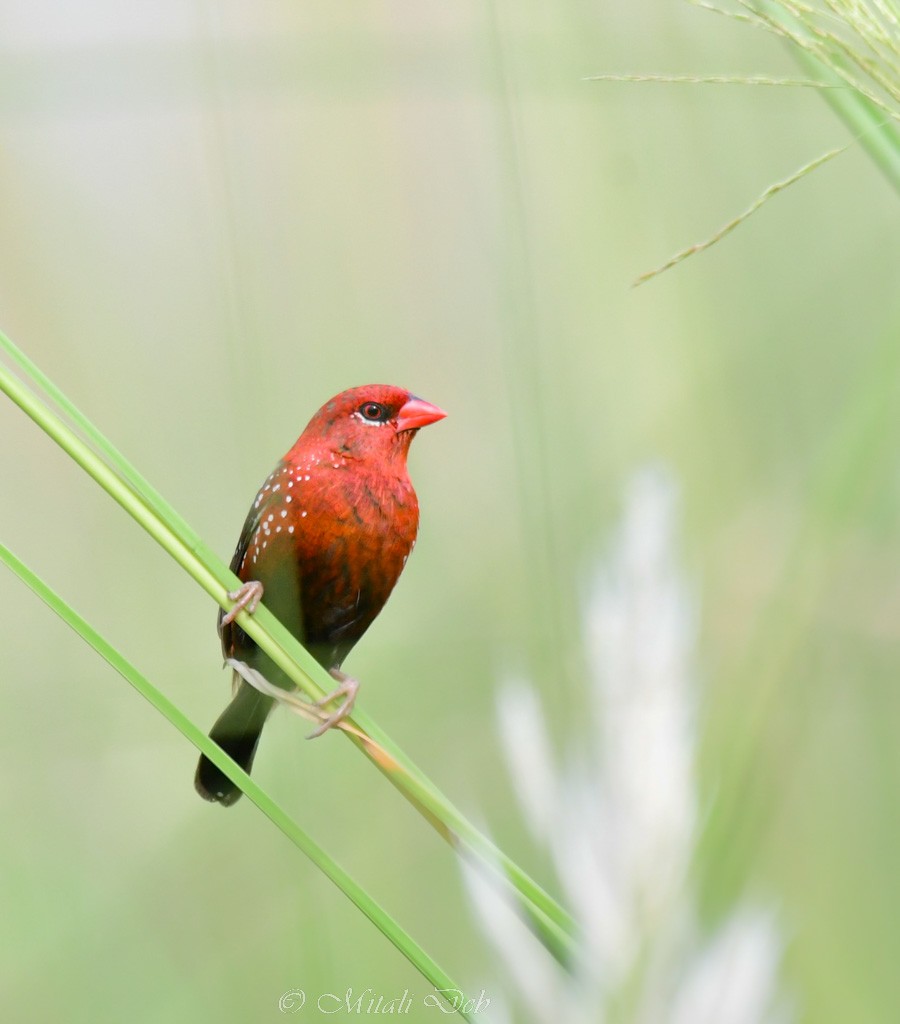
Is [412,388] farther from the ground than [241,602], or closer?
closer

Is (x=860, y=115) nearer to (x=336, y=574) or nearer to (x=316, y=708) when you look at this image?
(x=316, y=708)

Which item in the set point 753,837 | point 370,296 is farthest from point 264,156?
point 753,837

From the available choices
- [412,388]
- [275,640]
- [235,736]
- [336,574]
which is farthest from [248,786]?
[412,388]

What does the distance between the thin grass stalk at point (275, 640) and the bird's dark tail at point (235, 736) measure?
0.96 meters

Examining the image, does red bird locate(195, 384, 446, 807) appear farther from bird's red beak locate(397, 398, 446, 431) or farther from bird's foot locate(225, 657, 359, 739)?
bird's foot locate(225, 657, 359, 739)

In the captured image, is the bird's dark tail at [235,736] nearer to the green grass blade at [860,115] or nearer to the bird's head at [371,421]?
the bird's head at [371,421]

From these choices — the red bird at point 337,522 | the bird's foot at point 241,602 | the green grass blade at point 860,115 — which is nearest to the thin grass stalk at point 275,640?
the bird's foot at point 241,602

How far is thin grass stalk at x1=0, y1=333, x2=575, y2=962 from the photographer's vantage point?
3.95ft

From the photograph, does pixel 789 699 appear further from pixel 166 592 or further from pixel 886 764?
pixel 166 592

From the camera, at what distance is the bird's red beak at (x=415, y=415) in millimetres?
2449

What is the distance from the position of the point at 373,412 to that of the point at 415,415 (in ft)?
0.30

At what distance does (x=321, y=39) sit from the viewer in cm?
278

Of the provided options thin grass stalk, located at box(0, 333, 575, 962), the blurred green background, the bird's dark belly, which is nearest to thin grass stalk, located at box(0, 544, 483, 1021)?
thin grass stalk, located at box(0, 333, 575, 962)

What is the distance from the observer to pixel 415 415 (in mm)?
2465
